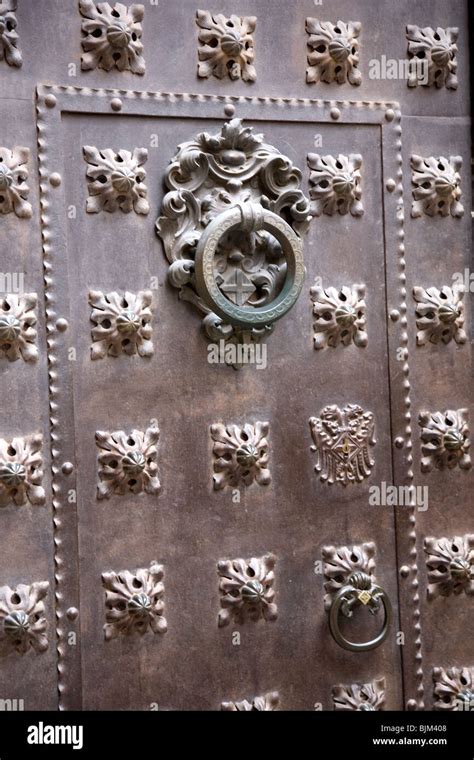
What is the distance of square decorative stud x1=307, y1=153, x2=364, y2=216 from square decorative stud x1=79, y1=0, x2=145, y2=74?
0.56 meters

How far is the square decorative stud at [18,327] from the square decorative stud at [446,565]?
1292 millimetres

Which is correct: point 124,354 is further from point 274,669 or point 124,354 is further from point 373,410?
point 274,669

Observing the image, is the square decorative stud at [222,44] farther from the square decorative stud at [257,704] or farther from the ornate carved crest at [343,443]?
the square decorative stud at [257,704]

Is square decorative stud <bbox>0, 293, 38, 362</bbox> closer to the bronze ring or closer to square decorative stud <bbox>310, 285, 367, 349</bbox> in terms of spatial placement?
square decorative stud <bbox>310, 285, 367, 349</bbox>

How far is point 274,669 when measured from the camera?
10.2 feet

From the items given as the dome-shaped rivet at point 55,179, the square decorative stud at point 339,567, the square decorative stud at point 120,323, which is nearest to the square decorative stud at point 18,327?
the square decorative stud at point 120,323

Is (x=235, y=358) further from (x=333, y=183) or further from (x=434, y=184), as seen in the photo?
(x=434, y=184)

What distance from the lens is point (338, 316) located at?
10.3ft

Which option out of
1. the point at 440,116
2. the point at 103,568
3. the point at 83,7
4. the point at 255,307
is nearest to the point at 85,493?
the point at 103,568

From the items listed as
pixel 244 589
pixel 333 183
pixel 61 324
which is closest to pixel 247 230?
pixel 333 183

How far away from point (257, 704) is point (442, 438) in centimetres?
92

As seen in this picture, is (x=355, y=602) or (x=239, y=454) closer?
(x=239, y=454)

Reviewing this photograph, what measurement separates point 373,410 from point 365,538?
37 centimetres

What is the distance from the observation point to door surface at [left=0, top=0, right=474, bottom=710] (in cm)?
284
